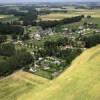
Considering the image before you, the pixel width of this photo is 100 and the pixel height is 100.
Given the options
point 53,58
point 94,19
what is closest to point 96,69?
point 53,58

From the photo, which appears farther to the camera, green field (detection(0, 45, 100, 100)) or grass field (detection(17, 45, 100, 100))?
green field (detection(0, 45, 100, 100))

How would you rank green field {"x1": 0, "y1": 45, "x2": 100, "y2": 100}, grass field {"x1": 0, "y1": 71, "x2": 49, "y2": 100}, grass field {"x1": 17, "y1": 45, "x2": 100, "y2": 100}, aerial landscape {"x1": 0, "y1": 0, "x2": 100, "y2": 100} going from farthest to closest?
1. grass field {"x1": 0, "y1": 71, "x2": 49, "y2": 100}
2. aerial landscape {"x1": 0, "y1": 0, "x2": 100, "y2": 100}
3. green field {"x1": 0, "y1": 45, "x2": 100, "y2": 100}
4. grass field {"x1": 17, "y1": 45, "x2": 100, "y2": 100}

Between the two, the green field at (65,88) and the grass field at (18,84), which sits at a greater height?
the green field at (65,88)

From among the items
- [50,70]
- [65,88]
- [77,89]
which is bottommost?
[50,70]

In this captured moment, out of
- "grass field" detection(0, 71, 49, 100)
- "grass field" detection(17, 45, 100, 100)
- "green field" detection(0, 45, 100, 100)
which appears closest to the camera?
"grass field" detection(17, 45, 100, 100)

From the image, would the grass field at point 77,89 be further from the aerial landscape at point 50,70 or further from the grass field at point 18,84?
the grass field at point 18,84

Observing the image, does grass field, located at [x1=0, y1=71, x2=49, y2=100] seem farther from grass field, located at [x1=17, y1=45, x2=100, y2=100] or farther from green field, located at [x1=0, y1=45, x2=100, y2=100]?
grass field, located at [x1=17, y1=45, x2=100, y2=100]

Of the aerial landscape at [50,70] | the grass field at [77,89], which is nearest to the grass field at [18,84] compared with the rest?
the aerial landscape at [50,70]

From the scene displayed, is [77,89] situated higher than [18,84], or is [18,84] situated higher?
[77,89]

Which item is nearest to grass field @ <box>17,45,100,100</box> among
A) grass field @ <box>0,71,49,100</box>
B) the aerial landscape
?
the aerial landscape

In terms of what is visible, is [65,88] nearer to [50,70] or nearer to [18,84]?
[18,84]

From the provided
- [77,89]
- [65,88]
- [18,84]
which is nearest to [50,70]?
[18,84]
